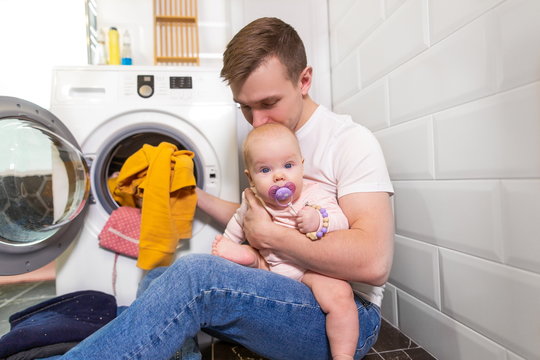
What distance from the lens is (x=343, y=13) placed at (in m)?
1.55

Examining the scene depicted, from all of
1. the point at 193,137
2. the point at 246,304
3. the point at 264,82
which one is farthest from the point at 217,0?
the point at 246,304

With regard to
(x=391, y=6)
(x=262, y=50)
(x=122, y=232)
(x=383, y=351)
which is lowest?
(x=383, y=351)

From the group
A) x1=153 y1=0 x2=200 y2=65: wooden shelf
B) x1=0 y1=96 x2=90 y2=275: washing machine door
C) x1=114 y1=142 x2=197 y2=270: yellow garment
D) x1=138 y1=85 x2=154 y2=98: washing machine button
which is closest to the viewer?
x1=0 y1=96 x2=90 y2=275: washing machine door

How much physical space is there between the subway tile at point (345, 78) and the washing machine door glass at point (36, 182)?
43.1 inches

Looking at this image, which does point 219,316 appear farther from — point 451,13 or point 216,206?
point 451,13

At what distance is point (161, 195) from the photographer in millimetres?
1187

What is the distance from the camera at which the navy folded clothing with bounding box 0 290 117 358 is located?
2.97 ft

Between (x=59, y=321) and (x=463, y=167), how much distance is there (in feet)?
3.77

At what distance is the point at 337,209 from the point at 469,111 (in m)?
0.38

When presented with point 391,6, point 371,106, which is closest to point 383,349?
point 371,106

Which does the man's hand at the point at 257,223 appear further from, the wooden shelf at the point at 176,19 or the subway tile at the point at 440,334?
the wooden shelf at the point at 176,19

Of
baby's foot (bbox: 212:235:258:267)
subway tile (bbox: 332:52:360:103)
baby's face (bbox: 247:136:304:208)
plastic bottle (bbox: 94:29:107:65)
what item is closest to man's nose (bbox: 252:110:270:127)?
baby's face (bbox: 247:136:304:208)

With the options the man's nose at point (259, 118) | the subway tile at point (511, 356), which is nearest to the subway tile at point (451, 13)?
the man's nose at point (259, 118)

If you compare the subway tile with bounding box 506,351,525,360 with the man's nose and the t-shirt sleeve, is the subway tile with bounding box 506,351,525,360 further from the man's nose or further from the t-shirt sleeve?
the man's nose
